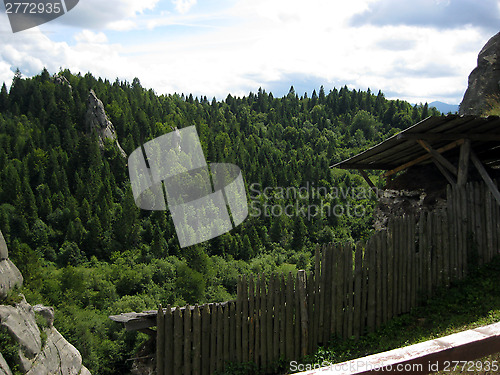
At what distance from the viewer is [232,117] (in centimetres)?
14112

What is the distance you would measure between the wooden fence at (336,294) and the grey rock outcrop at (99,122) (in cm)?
9784

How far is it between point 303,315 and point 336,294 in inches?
24.9

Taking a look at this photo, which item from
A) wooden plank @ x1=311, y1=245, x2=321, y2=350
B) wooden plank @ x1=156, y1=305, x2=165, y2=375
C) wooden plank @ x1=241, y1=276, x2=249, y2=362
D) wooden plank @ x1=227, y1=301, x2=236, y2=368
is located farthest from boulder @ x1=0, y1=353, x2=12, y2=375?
wooden plank @ x1=311, y1=245, x2=321, y2=350

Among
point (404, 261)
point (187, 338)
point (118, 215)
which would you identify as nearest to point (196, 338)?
point (187, 338)

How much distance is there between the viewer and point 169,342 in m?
6.42

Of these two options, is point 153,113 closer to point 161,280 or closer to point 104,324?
point 161,280

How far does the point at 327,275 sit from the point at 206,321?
1981mm

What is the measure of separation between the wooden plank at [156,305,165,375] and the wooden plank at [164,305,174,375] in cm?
6

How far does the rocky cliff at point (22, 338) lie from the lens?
20797mm

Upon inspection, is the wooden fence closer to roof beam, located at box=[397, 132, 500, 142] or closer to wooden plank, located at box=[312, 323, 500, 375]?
roof beam, located at box=[397, 132, 500, 142]

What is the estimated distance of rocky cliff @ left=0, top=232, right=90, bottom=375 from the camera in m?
20.8

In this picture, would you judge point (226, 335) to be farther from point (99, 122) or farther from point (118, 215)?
point (99, 122)

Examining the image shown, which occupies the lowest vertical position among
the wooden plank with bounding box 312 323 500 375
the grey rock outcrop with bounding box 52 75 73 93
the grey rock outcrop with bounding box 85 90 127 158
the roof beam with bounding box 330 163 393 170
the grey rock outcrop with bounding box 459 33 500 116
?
the wooden plank with bounding box 312 323 500 375

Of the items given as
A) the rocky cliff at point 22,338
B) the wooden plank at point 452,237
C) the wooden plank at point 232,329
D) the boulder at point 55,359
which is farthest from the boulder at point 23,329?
the wooden plank at point 452,237
